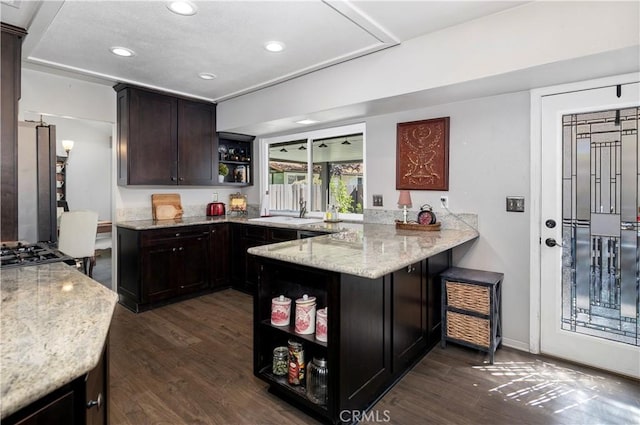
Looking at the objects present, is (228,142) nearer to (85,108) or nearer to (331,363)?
(85,108)

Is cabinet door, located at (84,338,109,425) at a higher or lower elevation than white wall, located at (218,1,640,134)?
lower

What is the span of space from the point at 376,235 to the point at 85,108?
11.5 feet

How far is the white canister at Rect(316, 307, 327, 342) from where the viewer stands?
6.30 ft

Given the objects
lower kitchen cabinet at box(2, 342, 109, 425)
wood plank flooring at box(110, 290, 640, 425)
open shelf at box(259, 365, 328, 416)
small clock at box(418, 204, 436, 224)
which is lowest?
wood plank flooring at box(110, 290, 640, 425)

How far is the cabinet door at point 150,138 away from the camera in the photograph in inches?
151

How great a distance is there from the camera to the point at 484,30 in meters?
2.31

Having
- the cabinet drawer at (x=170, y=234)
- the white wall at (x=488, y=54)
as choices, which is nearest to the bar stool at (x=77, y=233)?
the cabinet drawer at (x=170, y=234)

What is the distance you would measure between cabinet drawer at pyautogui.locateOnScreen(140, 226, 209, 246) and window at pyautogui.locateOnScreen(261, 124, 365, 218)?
115 centimetres

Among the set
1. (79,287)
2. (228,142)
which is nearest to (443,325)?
(79,287)

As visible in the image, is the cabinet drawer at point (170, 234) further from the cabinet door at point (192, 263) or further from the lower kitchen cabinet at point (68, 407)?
the lower kitchen cabinet at point (68, 407)

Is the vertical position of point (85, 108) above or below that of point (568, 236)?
above

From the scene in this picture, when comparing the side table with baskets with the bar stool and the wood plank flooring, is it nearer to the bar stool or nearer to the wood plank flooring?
the wood plank flooring

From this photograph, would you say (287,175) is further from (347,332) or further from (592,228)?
(592,228)

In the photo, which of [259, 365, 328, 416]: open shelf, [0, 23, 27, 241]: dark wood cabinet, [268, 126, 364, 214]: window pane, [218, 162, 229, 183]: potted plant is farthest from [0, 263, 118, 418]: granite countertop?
[218, 162, 229, 183]: potted plant
